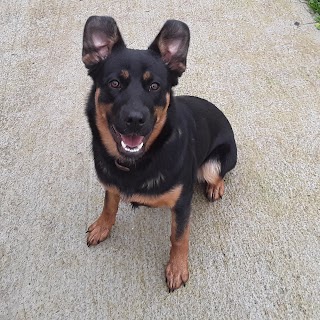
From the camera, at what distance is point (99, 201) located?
3.10 m

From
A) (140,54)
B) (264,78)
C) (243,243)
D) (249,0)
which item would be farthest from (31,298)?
(249,0)

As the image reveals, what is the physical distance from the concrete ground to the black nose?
1055 mm

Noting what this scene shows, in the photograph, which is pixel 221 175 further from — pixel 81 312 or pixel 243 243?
pixel 81 312

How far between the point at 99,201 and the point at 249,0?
3.35 m

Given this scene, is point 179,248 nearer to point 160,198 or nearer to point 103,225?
point 160,198

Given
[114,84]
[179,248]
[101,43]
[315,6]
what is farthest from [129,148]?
[315,6]

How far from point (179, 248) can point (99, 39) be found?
4.44 feet

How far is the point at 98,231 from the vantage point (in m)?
2.84

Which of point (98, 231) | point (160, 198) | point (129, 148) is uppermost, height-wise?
point (129, 148)

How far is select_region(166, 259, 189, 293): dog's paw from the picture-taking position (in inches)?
103

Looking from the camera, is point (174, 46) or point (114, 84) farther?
point (174, 46)

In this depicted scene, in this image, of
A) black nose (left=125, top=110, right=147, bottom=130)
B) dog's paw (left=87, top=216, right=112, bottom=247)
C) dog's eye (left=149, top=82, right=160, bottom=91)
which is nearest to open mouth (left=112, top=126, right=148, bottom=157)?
black nose (left=125, top=110, right=147, bottom=130)

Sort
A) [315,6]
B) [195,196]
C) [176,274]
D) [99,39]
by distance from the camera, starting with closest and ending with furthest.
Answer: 1. [99,39]
2. [176,274]
3. [195,196]
4. [315,6]

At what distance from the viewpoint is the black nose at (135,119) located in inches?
82.8
